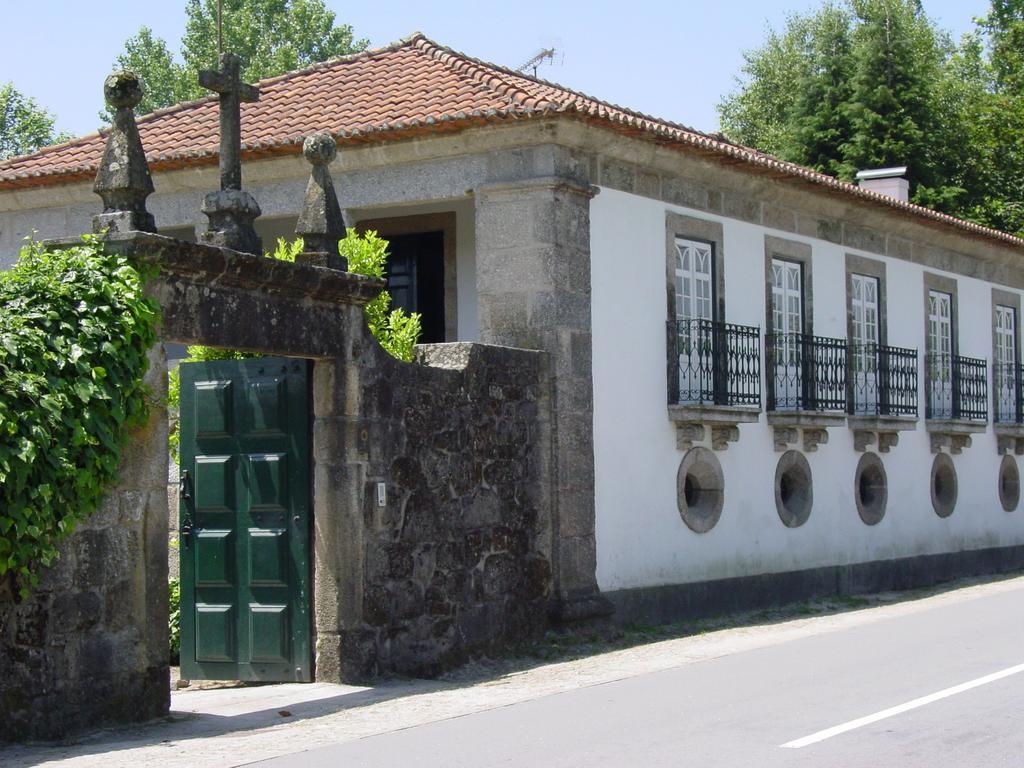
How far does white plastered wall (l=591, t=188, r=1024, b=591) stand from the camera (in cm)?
1412

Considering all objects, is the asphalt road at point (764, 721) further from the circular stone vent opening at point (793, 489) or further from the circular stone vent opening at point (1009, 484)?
the circular stone vent opening at point (1009, 484)

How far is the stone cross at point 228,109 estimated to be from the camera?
10289 mm

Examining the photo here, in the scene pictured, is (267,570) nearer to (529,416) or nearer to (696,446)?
(529,416)

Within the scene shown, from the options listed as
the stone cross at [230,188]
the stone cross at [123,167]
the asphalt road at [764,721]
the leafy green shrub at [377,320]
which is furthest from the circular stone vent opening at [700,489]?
the stone cross at [123,167]

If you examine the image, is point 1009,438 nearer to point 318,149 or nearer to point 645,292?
point 645,292

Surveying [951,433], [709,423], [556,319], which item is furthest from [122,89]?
[951,433]

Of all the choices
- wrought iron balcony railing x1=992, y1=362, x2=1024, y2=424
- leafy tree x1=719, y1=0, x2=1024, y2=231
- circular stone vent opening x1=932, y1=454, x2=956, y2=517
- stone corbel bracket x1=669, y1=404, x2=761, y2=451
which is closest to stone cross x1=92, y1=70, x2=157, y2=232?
stone corbel bracket x1=669, y1=404, x2=761, y2=451

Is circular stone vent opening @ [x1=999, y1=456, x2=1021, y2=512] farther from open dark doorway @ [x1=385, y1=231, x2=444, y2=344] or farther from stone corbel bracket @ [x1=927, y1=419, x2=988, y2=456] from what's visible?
open dark doorway @ [x1=385, y1=231, x2=444, y2=344]

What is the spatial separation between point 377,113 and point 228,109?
4.15 m

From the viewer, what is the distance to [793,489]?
57.2 ft

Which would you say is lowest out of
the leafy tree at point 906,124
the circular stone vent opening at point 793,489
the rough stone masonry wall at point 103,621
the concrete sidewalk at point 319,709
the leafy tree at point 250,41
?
the concrete sidewalk at point 319,709

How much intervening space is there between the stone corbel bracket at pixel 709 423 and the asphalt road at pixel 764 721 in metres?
3.45

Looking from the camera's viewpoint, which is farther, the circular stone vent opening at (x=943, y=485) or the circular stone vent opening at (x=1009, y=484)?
the circular stone vent opening at (x=1009, y=484)

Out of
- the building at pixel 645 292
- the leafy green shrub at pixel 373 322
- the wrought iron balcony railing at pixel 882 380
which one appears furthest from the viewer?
the wrought iron balcony railing at pixel 882 380
